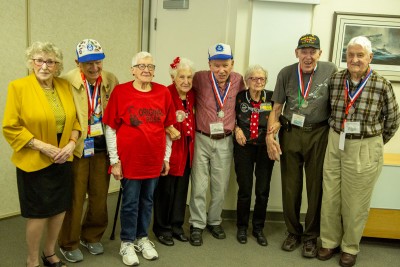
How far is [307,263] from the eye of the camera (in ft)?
9.48

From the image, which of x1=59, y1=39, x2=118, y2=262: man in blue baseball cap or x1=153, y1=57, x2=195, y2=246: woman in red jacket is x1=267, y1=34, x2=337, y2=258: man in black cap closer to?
x1=153, y1=57, x2=195, y2=246: woman in red jacket

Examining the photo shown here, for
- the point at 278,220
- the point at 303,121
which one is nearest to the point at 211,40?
the point at 303,121

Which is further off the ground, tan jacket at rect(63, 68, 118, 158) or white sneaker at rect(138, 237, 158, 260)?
tan jacket at rect(63, 68, 118, 158)

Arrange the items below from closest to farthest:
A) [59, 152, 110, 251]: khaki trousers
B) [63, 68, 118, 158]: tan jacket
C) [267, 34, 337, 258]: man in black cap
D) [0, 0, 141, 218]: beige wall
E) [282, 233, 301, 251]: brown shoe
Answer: [63, 68, 118, 158]: tan jacket
[59, 152, 110, 251]: khaki trousers
[267, 34, 337, 258]: man in black cap
[282, 233, 301, 251]: brown shoe
[0, 0, 141, 218]: beige wall

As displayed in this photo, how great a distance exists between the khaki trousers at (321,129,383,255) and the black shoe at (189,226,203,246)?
100cm

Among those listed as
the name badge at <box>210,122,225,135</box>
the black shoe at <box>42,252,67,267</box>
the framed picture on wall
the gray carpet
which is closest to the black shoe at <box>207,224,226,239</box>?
the gray carpet

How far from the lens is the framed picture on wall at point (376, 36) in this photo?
3465mm

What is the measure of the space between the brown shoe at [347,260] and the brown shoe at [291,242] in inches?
14.9

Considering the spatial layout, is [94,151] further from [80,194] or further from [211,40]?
[211,40]

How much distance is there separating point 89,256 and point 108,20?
93.9 inches

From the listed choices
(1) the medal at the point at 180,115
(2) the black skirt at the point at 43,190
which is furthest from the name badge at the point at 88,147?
(1) the medal at the point at 180,115

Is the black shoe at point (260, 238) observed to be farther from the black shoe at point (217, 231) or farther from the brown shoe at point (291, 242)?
the black shoe at point (217, 231)

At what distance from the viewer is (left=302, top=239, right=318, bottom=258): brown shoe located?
296 cm

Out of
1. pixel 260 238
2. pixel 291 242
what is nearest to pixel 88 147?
pixel 260 238
